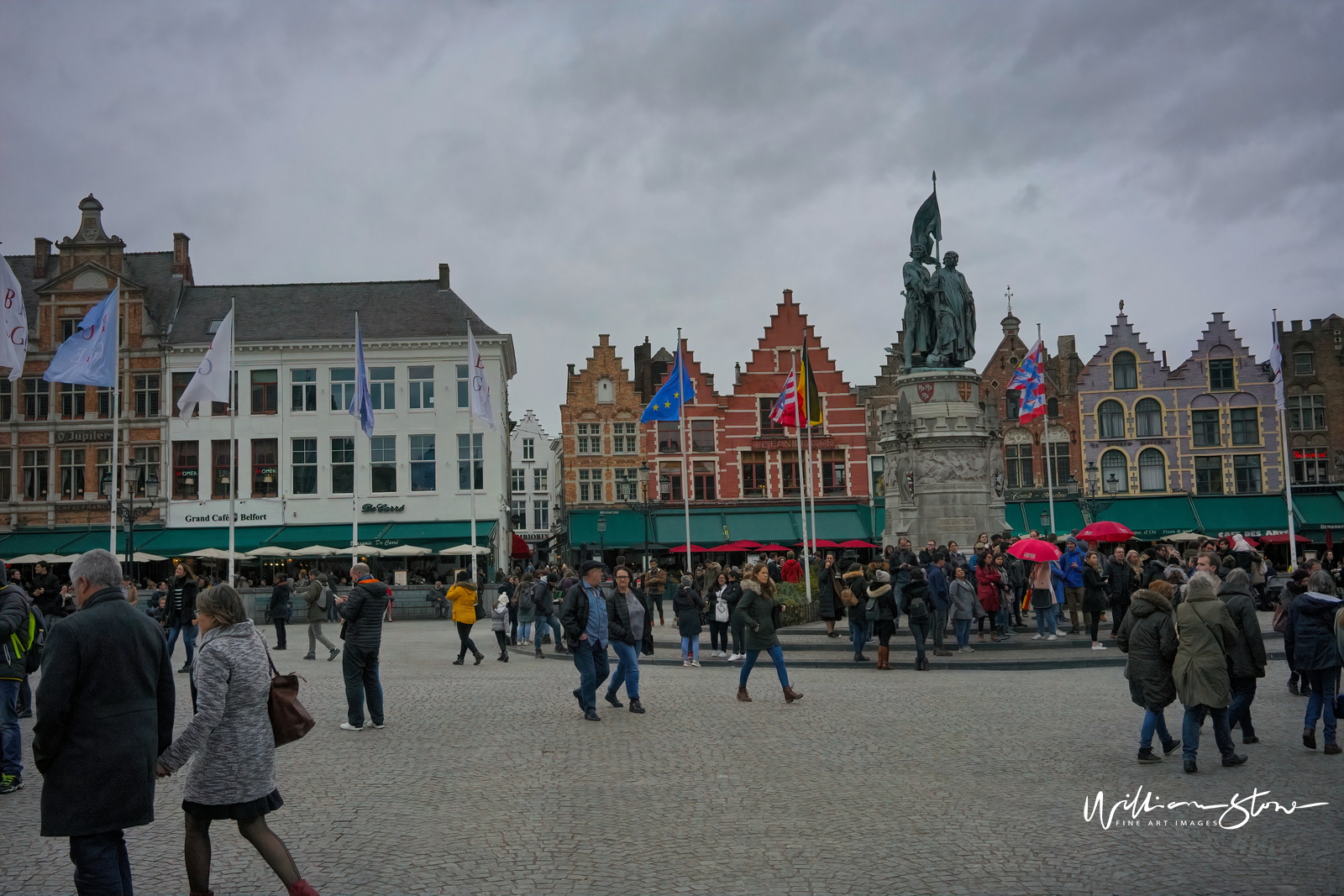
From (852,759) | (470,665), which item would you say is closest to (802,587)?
(470,665)

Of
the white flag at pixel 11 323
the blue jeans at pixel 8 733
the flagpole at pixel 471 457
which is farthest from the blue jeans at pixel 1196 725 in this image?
the white flag at pixel 11 323

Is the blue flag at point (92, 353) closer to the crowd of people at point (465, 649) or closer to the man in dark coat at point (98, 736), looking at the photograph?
the crowd of people at point (465, 649)

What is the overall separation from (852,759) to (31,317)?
1876 inches

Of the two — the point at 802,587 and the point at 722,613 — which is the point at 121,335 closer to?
the point at 802,587

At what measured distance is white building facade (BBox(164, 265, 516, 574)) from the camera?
151 feet

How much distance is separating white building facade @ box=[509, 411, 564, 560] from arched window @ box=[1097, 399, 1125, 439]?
139 ft

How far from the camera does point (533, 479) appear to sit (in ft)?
290

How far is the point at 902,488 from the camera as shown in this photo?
23438mm

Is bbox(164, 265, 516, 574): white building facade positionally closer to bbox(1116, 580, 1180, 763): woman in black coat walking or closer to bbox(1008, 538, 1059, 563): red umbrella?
bbox(1008, 538, 1059, 563): red umbrella

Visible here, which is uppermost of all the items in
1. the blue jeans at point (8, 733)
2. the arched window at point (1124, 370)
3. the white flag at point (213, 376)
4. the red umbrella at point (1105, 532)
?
the arched window at point (1124, 370)

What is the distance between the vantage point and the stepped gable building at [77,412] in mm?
45500

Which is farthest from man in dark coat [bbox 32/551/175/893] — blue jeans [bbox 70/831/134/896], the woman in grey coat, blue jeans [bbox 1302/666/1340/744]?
blue jeans [bbox 1302/666/1340/744]

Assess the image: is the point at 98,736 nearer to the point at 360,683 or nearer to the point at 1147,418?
the point at 360,683

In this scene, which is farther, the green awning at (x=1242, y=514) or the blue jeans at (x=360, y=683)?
the green awning at (x=1242, y=514)
